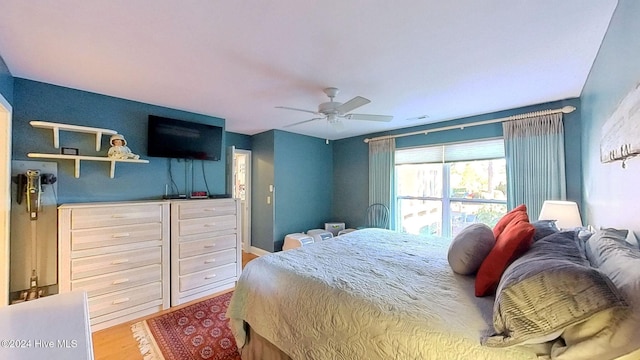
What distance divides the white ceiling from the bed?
5.17ft

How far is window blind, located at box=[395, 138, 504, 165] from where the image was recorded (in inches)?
136

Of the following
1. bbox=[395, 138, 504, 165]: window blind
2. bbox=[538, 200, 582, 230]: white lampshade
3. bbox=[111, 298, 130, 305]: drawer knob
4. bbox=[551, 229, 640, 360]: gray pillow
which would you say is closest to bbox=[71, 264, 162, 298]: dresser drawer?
bbox=[111, 298, 130, 305]: drawer knob

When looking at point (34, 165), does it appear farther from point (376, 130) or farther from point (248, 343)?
point (376, 130)

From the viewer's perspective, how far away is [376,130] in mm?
4609

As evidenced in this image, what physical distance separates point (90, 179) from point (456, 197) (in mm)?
4665

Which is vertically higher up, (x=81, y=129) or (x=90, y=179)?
(x=81, y=129)

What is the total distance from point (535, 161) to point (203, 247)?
4.17m

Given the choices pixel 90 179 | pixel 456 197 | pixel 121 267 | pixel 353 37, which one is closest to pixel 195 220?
pixel 121 267

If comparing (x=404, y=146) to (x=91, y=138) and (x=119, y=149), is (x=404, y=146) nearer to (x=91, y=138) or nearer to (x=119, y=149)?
(x=119, y=149)

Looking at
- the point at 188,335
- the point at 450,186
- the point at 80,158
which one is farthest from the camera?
the point at 450,186

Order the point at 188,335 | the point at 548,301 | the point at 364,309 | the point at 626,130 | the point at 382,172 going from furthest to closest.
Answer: the point at 382,172, the point at 188,335, the point at 364,309, the point at 626,130, the point at 548,301

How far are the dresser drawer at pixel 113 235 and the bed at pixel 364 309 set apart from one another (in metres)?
1.37

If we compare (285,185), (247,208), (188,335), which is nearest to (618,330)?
(188,335)

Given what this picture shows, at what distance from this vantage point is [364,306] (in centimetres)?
135
